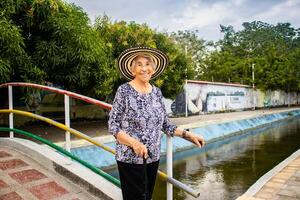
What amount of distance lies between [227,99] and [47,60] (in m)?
20.0

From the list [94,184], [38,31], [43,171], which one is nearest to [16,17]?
[38,31]

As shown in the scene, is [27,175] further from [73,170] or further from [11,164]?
[73,170]

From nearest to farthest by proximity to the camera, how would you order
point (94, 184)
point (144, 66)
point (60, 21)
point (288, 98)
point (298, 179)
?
point (144, 66), point (94, 184), point (298, 179), point (60, 21), point (288, 98)

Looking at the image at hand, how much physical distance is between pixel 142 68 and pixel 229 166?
7.90m

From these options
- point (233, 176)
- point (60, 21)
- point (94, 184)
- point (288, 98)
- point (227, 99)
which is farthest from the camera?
point (288, 98)

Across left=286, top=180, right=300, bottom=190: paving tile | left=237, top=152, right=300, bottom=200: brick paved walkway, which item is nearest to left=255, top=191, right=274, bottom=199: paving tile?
left=237, top=152, right=300, bottom=200: brick paved walkway

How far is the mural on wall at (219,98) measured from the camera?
21828mm

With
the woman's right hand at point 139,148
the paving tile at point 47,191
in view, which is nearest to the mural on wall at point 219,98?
the paving tile at point 47,191

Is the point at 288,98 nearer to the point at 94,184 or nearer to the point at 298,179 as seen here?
the point at 298,179

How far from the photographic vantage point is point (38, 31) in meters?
10.6

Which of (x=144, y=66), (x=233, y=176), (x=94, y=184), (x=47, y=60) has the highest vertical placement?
(x=47, y=60)

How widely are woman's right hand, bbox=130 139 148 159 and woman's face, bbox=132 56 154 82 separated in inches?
20.3

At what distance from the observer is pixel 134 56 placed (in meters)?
2.60

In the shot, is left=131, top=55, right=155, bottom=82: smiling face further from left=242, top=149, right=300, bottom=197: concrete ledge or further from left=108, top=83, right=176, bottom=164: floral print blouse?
left=242, top=149, right=300, bottom=197: concrete ledge
